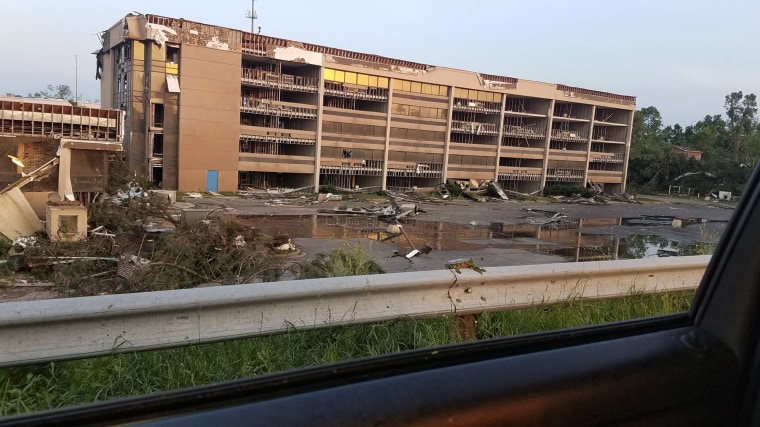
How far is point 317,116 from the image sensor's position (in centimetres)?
4197

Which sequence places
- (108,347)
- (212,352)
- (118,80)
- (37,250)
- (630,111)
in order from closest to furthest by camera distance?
(108,347) < (212,352) < (37,250) < (118,80) < (630,111)

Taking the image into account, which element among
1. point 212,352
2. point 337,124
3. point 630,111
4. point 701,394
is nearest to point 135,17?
point 337,124

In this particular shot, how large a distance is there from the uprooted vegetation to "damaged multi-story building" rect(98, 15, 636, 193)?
24.0 meters

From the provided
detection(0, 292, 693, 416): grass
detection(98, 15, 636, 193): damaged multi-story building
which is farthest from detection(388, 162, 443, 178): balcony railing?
detection(0, 292, 693, 416): grass

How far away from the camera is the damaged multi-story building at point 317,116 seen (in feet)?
118

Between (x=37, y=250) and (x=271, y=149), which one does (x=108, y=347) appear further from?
(x=271, y=149)

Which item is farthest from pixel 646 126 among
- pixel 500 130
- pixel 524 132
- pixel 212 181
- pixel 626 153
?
pixel 212 181

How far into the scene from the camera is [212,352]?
3.22 m

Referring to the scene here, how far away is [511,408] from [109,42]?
1778 inches

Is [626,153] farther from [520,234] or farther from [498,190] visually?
[520,234]

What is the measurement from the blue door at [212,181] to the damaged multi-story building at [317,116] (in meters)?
0.08

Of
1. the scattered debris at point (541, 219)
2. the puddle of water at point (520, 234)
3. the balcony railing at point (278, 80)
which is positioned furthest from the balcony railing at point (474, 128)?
the puddle of water at point (520, 234)

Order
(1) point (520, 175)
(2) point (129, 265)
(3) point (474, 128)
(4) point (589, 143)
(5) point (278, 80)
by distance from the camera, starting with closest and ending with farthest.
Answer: (2) point (129, 265), (5) point (278, 80), (3) point (474, 128), (1) point (520, 175), (4) point (589, 143)

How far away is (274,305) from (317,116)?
39.8 metres
